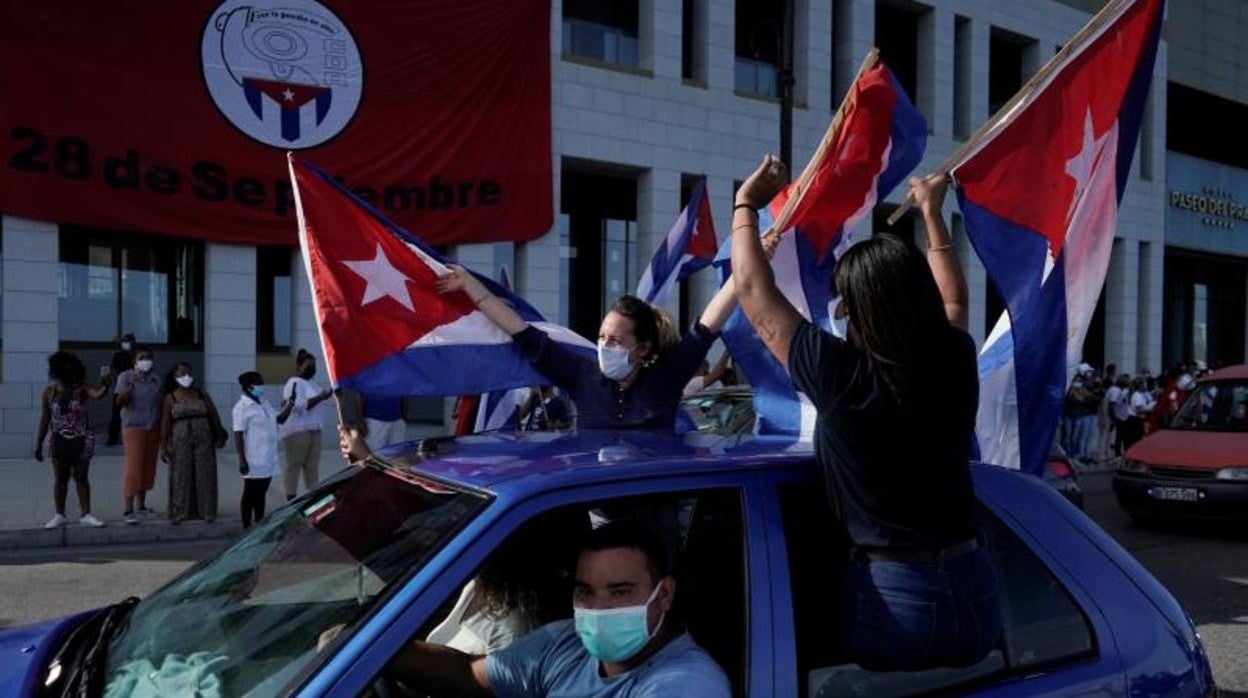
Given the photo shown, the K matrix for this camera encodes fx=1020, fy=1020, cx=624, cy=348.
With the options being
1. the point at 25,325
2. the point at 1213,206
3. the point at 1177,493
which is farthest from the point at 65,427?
the point at 1213,206

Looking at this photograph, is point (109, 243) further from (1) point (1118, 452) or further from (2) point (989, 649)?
(1) point (1118, 452)

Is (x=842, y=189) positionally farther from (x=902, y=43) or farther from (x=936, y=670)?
(x=902, y=43)

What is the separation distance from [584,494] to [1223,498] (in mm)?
9281

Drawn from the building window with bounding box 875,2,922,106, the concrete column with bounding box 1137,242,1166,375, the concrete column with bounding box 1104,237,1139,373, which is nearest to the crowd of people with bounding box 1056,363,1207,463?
the building window with bounding box 875,2,922,106

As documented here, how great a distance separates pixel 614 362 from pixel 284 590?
192 centimetres

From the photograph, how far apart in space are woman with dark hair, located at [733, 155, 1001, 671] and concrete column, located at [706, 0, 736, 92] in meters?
18.8

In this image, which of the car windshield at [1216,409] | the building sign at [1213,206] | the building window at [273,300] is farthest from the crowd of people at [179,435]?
the building sign at [1213,206]

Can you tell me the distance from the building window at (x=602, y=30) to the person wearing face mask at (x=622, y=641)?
18135 millimetres

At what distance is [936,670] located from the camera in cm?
230

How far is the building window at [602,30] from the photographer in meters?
19.7

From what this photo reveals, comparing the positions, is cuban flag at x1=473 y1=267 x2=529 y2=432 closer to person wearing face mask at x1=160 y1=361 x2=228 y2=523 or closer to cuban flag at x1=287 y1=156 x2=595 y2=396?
cuban flag at x1=287 y1=156 x2=595 y2=396

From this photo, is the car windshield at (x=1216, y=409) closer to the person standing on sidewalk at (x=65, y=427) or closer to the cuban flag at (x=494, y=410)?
the cuban flag at (x=494, y=410)

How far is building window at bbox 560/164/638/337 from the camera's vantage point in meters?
21.1

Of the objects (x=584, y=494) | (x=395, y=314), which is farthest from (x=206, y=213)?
(x=584, y=494)
